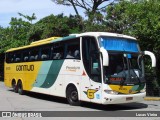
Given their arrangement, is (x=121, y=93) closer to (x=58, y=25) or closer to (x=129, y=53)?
(x=129, y=53)

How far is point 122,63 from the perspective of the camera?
14203 mm

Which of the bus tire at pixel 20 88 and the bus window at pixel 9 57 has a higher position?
the bus window at pixel 9 57

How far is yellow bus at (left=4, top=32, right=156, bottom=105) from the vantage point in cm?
1381

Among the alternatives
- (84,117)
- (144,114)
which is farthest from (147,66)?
(84,117)

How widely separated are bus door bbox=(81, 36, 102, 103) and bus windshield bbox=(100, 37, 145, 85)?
42 cm

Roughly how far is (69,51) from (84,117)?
459 centimetres

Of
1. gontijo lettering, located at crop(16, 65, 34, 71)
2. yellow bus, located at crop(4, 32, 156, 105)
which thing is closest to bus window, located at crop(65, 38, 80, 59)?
yellow bus, located at crop(4, 32, 156, 105)

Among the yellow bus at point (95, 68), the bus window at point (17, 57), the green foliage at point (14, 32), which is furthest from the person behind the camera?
the green foliage at point (14, 32)

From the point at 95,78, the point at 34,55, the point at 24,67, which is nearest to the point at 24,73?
the point at 24,67

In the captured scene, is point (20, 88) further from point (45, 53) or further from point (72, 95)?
point (72, 95)

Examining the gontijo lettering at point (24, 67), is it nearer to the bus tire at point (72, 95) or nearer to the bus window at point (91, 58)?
the bus tire at point (72, 95)

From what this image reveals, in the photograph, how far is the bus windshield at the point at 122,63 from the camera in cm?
1387

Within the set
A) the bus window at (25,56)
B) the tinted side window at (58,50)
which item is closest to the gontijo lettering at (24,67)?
the bus window at (25,56)

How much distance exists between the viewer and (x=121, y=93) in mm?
13914
